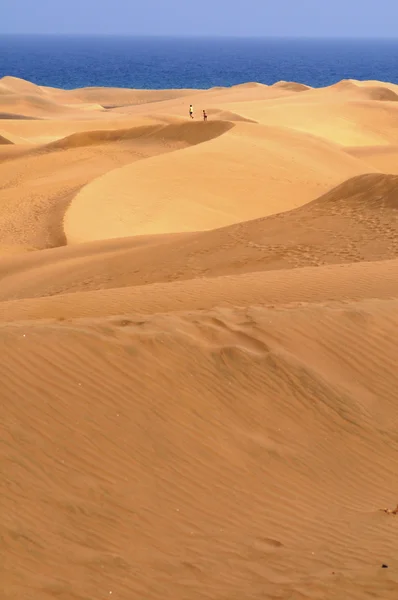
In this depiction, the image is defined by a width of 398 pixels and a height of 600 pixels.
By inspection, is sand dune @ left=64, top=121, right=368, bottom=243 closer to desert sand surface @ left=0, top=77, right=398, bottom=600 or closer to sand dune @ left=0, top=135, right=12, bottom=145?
desert sand surface @ left=0, top=77, right=398, bottom=600

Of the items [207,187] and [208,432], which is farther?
[207,187]

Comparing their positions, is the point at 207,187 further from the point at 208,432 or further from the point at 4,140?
the point at 208,432

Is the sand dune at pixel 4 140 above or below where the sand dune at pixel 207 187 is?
below

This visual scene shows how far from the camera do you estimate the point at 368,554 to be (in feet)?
16.7

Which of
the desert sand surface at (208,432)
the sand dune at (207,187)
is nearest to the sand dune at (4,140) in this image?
the sand dune at (207,187)

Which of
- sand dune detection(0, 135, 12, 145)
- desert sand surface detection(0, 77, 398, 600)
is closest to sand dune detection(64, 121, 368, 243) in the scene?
desert sand surface detection(0, 77, 398, 600)

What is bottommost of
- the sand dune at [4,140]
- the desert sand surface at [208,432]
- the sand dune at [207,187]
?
the sand dune at [4,140]

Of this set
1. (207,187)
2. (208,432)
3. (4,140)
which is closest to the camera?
(208,432)

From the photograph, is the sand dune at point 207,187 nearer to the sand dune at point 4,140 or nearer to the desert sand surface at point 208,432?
the desert sand surface at point 208,432

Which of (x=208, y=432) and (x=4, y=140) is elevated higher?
(x=208, y=432)

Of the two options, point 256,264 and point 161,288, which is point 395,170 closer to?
point 256,264

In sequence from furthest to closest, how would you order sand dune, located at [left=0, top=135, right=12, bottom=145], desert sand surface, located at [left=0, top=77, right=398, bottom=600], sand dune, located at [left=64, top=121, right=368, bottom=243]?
sand dune, located at [left=0, top=135, right=12, bottom=145] < sand dune, located at [left=64, top=121, right=368, bottom=243] < desert sand surface, located at [left=0, top=77, right=398, bottom=600]

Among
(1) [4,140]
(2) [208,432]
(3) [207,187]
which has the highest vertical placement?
(2) [208,432]

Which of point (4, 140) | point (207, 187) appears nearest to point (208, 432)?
point (207, 187)
